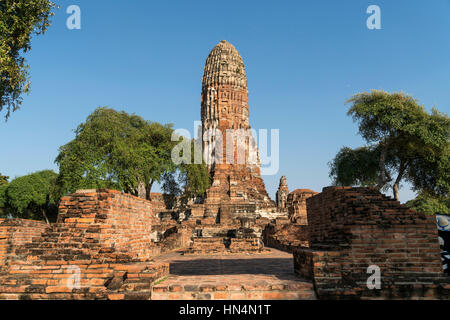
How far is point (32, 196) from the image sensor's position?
28.5 metres

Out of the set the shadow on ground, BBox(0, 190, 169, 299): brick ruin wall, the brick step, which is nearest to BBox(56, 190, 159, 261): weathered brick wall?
BBox(0, 190, 169, 299): brick ruin wall

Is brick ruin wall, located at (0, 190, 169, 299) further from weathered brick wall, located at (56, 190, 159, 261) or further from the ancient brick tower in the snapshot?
the ancient brick tower

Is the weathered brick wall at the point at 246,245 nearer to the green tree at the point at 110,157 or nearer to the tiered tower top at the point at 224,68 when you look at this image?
the green tree at the point at 110,157

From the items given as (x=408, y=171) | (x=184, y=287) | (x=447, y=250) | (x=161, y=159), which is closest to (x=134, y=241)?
(x=184, y=287)

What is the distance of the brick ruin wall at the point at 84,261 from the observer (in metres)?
4.16

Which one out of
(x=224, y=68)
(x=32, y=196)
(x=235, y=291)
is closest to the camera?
(x=235, y=291)

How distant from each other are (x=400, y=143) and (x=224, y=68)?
17167 mm

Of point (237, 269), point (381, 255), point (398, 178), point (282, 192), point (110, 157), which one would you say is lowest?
point (237, 269)

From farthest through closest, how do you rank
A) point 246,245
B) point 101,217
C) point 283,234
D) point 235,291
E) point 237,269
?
1. point 283,234
2. point 246,245
3. point 237,269
4. point 101,217
5. point 235,291

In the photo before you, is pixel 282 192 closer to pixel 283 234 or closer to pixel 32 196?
pixel 283 234

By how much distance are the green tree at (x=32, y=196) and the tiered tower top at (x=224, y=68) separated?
1714 cm

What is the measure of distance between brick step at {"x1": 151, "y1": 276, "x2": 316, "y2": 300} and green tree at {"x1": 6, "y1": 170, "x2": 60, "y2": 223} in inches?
1083

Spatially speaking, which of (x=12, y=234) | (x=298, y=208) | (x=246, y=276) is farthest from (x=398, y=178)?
(x=12, y=234)

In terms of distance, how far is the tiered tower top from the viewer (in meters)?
28.5
